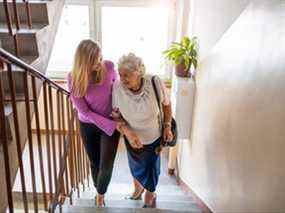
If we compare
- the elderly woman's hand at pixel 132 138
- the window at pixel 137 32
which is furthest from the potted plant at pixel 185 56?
the elderly woman's hand at pixel 132 138

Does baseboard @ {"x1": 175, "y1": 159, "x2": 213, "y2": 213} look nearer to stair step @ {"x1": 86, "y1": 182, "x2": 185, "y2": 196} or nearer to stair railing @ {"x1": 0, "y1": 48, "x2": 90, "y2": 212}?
stair step @ {"x1": 86, "y1": 182, "x2": 185, "y2": 196}

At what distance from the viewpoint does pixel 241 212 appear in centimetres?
202

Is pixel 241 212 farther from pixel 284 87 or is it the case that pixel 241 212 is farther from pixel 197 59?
pixel 197 59

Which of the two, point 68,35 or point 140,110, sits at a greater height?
point 68,35

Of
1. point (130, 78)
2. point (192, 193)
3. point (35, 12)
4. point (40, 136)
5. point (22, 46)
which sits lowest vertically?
point (192, 193)

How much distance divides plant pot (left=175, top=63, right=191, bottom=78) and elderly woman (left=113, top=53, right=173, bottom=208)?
1.43m

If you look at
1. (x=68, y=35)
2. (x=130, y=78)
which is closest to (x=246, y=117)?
(x=130, y=78)

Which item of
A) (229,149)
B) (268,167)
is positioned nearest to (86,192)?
(229,149)

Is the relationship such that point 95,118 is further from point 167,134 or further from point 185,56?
point 185,56

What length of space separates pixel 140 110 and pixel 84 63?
1.50 ft

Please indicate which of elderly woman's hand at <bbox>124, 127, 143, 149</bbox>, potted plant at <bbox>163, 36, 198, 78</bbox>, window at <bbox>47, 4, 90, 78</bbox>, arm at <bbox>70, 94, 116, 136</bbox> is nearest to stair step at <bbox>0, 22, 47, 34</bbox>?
arm at <bbox>70, 94, 116, 136</bbox>

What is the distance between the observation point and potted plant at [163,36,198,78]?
3639 mm

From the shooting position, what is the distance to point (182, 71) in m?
3.75

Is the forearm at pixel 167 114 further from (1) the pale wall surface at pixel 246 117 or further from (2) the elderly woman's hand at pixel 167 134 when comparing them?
(1) the pale wall surface at pixel 246 117
